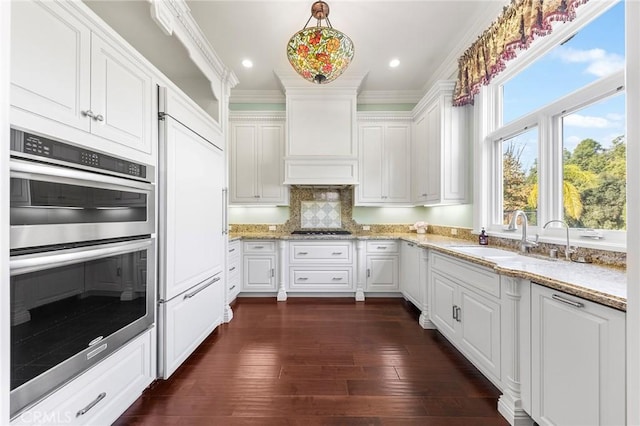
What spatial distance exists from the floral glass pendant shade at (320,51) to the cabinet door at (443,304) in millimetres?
1953

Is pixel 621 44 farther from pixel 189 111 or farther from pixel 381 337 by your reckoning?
pixel 189 111

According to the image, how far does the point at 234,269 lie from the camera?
341cm

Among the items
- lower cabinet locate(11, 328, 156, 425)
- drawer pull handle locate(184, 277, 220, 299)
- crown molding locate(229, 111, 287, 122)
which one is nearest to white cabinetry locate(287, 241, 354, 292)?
drawer pull handle locate(184, 277, 220, 299)

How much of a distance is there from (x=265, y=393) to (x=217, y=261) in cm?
128

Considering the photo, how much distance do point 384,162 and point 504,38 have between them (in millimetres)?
2012

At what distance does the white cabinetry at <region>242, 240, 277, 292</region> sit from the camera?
3.61 meters

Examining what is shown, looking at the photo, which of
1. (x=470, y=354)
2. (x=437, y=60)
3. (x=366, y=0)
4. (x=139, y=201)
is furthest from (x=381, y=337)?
(x=437, y=60)

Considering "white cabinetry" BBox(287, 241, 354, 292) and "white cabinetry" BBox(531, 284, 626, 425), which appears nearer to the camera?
"white cabinetry" BBox(531, 284, 626, 425)

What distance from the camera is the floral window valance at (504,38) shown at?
167 cm

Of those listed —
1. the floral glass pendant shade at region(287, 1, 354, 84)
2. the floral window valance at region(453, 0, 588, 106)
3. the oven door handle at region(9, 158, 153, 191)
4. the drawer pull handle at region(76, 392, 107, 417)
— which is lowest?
the drawer pull handle at region(76, 392, 107, 417)

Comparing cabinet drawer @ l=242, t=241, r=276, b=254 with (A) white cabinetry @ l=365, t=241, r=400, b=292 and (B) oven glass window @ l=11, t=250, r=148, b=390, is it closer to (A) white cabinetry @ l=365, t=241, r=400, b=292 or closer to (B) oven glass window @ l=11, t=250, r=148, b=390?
(A) white cabinetry @ l=365, t=241, r=400, b=292

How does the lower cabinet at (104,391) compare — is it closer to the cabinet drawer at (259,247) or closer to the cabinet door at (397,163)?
the cabinet drawer at (259,247)

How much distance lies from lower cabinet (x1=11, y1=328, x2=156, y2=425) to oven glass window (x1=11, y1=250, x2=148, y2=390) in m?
0.13
